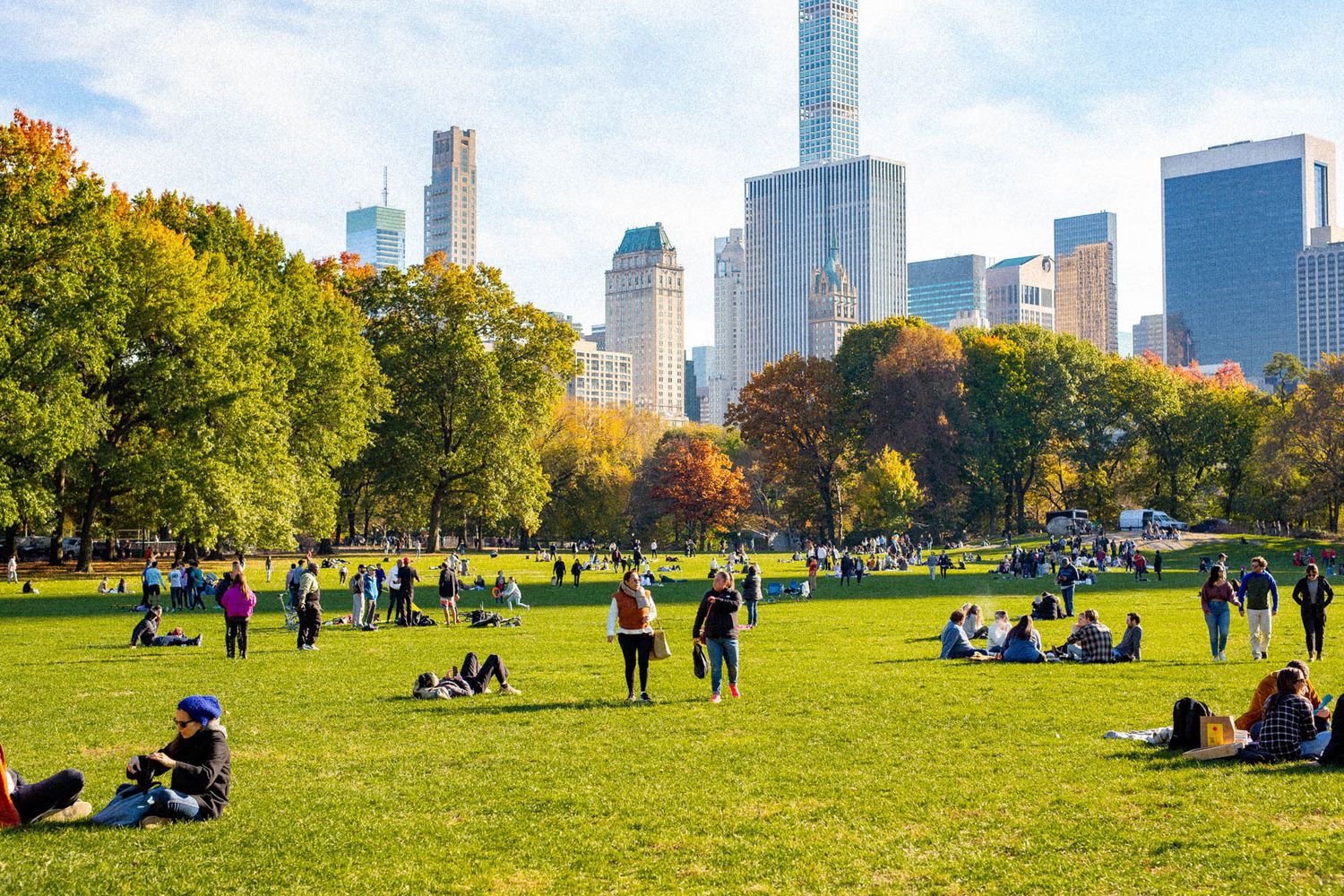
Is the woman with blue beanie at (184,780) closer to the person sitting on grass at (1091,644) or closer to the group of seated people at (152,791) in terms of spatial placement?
the group of seated people at (152,791)

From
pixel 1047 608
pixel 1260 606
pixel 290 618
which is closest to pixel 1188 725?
pixel 1260 606

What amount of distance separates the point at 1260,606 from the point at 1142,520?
66639 mm

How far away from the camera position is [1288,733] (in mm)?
12094

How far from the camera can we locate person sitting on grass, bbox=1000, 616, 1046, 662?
21.1 metres

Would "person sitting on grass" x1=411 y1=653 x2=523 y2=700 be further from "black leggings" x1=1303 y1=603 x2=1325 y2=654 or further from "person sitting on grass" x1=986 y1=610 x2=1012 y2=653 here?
"black leggings" x1=1303 y1=603 x2=1325 y2=654

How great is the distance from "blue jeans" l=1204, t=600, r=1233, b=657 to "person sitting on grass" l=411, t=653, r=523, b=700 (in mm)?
11335

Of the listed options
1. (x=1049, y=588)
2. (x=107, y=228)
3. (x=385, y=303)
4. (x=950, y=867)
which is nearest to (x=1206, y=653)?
(x=950, y=867)

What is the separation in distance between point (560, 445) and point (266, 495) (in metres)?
41.3

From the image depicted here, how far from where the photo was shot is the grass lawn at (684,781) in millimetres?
8727

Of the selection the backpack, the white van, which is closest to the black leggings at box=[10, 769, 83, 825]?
the backpack

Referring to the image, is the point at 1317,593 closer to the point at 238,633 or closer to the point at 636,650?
the point at 636,650

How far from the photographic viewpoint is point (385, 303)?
68750mm

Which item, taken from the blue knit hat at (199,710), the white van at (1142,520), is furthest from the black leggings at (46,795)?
the white van at (1142,520)

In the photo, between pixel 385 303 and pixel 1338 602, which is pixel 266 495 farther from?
pixel 1338 602
